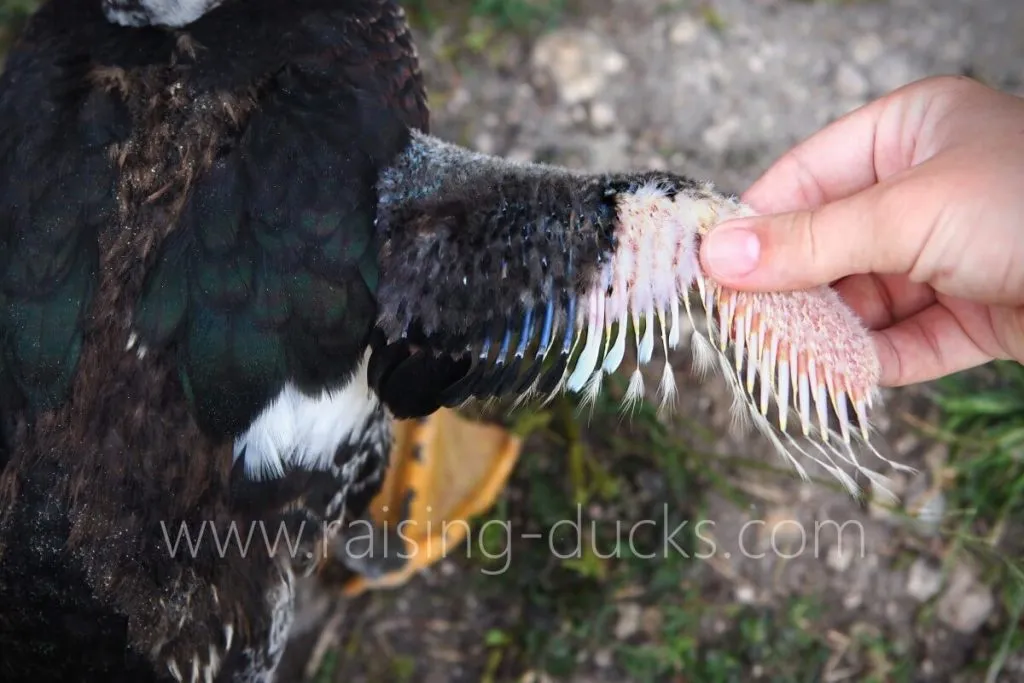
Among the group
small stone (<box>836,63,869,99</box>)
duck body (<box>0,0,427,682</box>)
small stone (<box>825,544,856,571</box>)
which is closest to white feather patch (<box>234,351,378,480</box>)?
duck body (<box>0,0,427,682</box>)

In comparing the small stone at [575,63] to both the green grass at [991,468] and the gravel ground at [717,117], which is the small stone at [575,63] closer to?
the gravel ground at [717,117]

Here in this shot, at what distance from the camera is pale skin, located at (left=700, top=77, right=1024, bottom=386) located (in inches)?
46.2

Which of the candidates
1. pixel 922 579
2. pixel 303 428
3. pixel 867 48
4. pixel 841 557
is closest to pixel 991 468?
pixel 922 579

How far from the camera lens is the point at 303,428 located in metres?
1.47

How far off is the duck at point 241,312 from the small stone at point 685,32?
4.85 feet

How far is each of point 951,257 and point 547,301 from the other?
23.0 inches

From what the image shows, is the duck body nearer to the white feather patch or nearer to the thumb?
the white feather patch

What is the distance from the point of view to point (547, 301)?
1.36 meters

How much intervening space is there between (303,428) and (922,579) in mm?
1779

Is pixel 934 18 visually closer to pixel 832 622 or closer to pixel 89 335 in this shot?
pixel 832 622

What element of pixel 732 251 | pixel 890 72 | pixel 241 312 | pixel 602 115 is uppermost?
pixel 890 72

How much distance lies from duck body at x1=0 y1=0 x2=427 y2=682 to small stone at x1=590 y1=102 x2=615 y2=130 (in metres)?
1.29

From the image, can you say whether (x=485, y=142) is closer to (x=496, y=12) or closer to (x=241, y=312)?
(x=496, y=12)

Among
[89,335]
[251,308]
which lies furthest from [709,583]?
[89,335]
